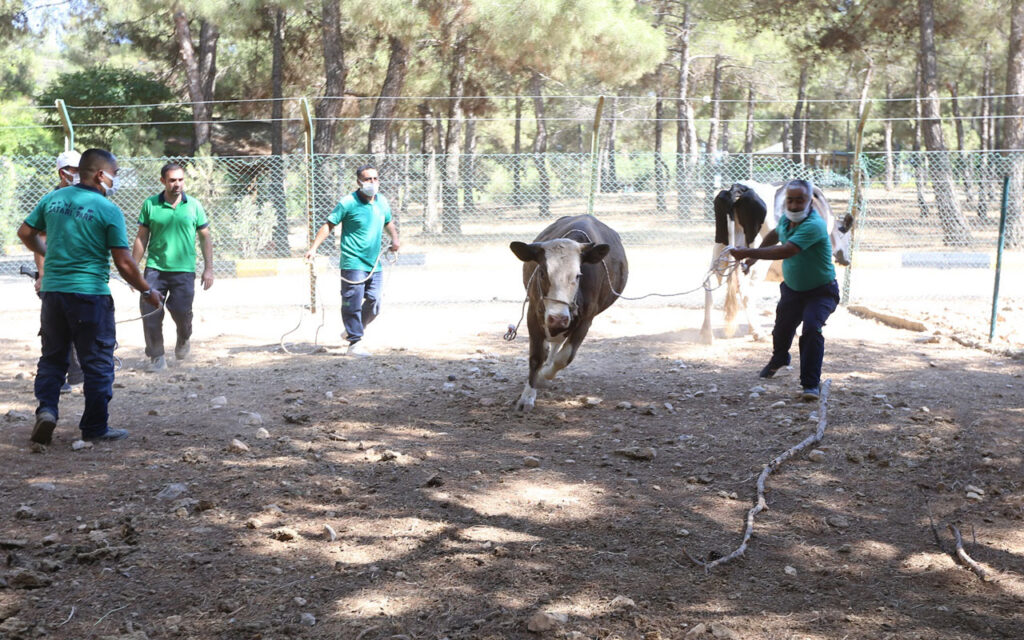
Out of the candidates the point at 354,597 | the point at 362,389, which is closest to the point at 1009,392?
the point at 362,389

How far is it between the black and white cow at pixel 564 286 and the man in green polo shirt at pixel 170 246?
294 centimetres

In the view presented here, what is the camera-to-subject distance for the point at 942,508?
529cm

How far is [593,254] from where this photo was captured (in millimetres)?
7141

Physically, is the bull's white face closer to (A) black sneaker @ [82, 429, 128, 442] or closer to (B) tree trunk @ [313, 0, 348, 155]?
(A) black sneaker @ [82, 429, 128, 442]

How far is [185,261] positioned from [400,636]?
18.9 ft

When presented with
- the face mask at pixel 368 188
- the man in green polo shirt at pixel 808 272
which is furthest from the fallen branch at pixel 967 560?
the face mask at pixel 368 188

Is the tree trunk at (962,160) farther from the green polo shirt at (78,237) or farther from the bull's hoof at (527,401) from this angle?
the green polo shirt at (78,237)

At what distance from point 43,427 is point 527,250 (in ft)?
11.0

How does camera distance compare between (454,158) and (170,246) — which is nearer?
(170,246)

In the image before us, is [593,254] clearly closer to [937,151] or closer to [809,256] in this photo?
[809,256]

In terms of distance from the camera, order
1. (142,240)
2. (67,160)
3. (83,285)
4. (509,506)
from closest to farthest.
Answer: (509,506) → (83,285) → (67,160) → (142,240)

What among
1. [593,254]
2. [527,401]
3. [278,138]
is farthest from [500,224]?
[593,254]

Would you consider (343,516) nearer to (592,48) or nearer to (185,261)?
(185,261)

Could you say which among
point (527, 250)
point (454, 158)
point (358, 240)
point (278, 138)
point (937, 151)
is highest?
point (278, 138)
